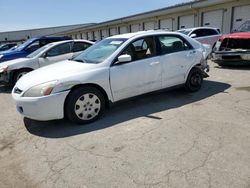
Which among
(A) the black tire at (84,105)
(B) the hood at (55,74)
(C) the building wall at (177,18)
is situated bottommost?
(A) the black tire at (84,105)

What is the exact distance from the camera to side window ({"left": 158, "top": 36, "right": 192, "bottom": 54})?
5.21 m

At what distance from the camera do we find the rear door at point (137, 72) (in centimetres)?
454

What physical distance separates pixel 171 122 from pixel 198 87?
2169 mm

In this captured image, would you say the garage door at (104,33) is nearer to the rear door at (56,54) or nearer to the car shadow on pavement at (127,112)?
the rear door at (56,54)

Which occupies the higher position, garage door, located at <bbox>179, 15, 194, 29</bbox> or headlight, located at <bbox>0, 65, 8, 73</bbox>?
garage door, located at <bbox>179, 15, 194, 29</bbox>

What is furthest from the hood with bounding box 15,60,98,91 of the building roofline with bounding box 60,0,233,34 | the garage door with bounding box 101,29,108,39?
the garage door with bounding box 101,29,108,39

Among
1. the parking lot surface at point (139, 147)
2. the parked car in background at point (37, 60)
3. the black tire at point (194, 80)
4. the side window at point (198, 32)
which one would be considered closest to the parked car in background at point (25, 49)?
the parked car in background at point (37, 60)

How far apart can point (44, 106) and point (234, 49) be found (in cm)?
708

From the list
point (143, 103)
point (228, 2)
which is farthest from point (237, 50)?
point (228, 2)

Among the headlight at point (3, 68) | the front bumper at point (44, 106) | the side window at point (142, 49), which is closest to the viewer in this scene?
the front bumper at point (44, 106)

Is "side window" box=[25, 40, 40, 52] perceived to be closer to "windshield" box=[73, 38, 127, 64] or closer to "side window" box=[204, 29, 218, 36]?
"windshield" box=[73, 38, 127, 64]

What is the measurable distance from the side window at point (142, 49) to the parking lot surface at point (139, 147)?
1.08 metres

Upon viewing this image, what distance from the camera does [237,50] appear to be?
322 inches

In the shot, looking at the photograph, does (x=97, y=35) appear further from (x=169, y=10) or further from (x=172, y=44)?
(x=172, y=44)
